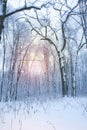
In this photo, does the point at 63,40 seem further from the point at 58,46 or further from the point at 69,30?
the point at 69,30

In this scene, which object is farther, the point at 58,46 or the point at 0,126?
the point at 58,46

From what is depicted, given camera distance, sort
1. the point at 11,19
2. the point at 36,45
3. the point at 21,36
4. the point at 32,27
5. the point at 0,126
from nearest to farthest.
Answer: the point at 0,126, the point at 11,19, the point at 32,27, the point at 21,36, the point at 36,45

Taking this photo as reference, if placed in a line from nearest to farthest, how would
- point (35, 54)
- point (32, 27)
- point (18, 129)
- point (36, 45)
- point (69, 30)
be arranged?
point (18, 129) < point (32, 27) < point (69, 30) < point (36, 45) < point (35, 54)

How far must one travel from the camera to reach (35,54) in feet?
164

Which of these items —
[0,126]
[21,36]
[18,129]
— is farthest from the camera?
[21,36]

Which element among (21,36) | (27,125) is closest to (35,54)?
(21,36)

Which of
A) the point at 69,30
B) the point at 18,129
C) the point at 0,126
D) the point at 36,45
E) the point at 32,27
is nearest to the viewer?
the point at 18,129

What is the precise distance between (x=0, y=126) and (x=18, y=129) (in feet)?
2.25

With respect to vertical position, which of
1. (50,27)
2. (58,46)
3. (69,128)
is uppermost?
(50,27)

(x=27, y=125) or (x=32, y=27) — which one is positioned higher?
(x=32, y=27)

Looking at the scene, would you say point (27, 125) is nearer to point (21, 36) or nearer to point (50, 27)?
point (50, 27)

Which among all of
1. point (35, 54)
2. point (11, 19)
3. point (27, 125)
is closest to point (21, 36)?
point (11, 19)

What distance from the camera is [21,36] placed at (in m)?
36.4

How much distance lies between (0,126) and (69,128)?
1.68m
